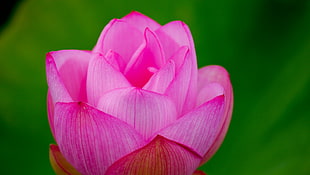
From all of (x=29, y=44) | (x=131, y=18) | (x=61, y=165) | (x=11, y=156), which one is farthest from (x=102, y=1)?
(x=61, y=165)

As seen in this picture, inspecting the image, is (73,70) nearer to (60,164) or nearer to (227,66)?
(60,164)

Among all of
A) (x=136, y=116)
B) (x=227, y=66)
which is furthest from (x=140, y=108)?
(x=227, y=66)

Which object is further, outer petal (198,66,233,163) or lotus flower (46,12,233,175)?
outer petal (198,66,233,163)

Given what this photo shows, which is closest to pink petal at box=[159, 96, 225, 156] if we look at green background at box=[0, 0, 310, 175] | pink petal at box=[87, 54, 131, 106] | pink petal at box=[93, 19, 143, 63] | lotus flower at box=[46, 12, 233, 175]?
lotus flower at box=[46, 12, 233, 175]

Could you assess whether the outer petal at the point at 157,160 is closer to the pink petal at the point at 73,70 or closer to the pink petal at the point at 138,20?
the pink petal at the point at 73,70

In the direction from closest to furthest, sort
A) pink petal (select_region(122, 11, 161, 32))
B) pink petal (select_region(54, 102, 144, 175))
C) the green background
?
pink petal (select_region(54, 102, 144, 175)) → pink petal (select_region(122, 11, 161, 32)) → the green background

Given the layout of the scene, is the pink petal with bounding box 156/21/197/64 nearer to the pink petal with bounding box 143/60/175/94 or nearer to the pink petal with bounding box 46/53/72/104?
the pink petal with bounding box 143/60/175/94

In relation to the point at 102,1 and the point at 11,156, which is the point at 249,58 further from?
the point at 11,156
